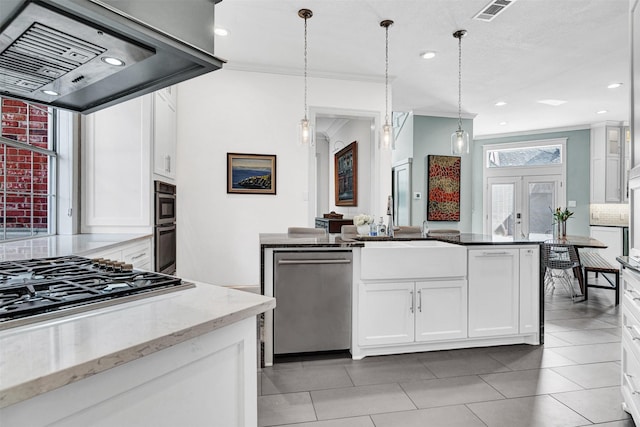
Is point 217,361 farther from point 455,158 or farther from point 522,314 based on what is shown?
point 455,158

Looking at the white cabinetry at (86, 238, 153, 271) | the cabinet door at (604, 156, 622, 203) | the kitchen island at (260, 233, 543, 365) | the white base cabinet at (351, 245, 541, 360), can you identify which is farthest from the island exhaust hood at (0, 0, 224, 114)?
the cabinet door at (604, 156, 622, 203)

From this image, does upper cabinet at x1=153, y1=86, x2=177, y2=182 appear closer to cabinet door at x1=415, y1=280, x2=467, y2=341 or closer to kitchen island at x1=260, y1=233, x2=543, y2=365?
kitchen island at x1=260, y1=233, x2=543, y2=365

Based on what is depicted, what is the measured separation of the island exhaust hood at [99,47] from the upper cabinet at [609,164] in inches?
342

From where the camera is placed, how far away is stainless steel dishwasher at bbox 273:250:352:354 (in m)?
2.62

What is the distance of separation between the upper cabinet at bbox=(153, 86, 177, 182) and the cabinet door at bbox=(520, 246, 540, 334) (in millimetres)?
3464

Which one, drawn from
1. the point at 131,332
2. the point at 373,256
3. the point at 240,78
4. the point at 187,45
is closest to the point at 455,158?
the point at 240,78

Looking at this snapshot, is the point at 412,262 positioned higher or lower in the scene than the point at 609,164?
lower

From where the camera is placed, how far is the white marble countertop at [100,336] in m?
0.53

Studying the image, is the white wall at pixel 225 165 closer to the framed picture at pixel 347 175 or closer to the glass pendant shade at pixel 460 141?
the framed picture at pixel 347 175

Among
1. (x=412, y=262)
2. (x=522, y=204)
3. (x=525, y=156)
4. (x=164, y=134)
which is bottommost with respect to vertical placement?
(x=412, y=262)

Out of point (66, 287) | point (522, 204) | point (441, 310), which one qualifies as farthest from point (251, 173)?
point (522, 204)

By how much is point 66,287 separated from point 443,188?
680 cm

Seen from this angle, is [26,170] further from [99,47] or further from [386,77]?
[386,77]

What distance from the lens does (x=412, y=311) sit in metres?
2.75
